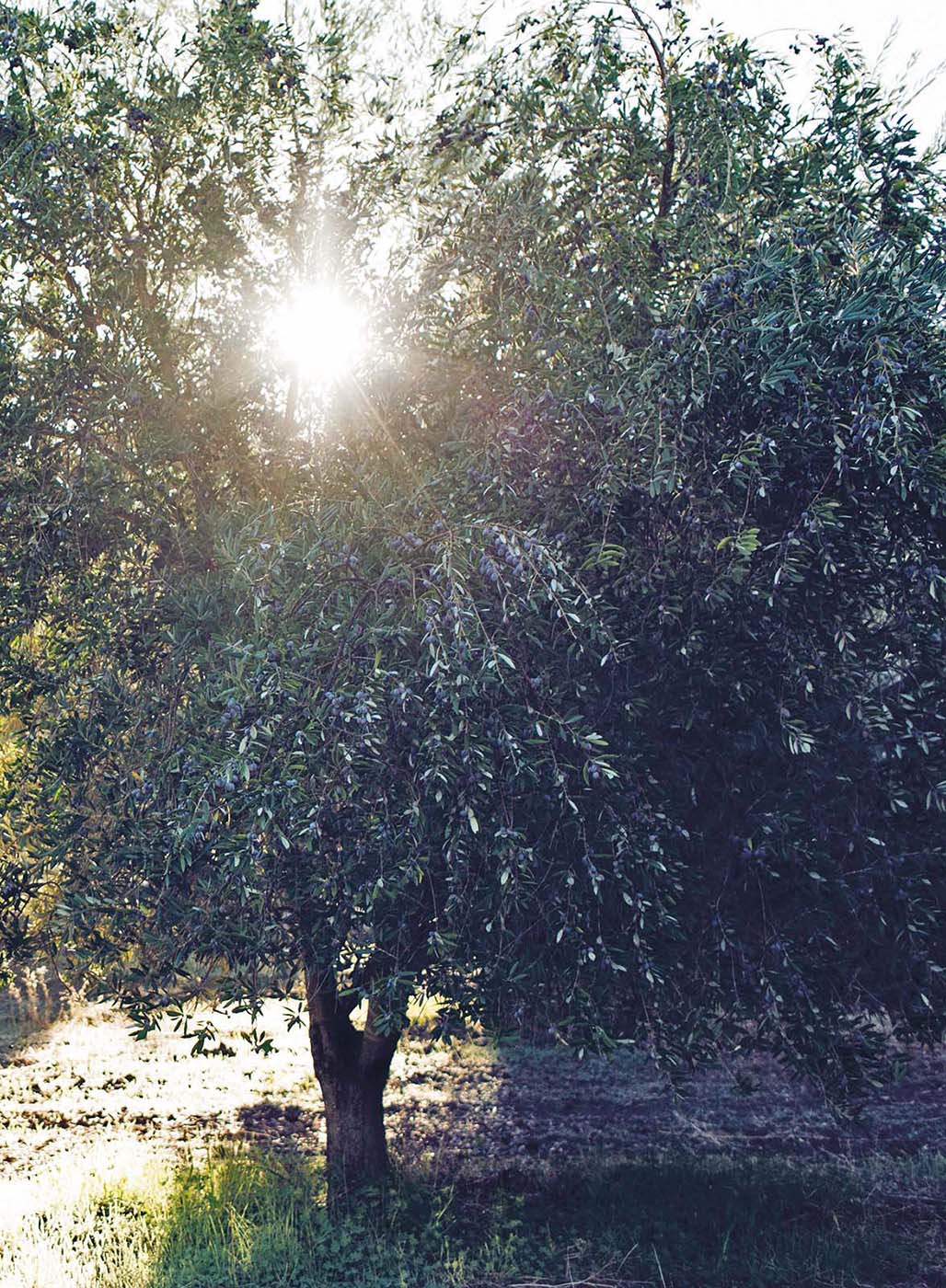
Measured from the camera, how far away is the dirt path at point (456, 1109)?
13.9 m

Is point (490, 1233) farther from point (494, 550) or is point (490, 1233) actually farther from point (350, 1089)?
point (494, 550)

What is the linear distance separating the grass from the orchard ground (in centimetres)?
3

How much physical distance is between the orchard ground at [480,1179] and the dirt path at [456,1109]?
0.16 feet

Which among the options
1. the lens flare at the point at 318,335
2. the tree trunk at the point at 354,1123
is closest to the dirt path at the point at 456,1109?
the tree trunk at the point at 354,1123

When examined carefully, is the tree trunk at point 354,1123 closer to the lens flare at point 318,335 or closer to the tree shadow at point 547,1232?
the tree shadow at point 547,1232

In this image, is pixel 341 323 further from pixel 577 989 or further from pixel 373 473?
pixel 577 989

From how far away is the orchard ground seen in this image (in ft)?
31.5

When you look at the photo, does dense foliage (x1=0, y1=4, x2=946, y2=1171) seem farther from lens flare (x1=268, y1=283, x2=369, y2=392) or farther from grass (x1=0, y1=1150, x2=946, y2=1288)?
grass (x1=0, y1=1150, x2=946, y2=1288)

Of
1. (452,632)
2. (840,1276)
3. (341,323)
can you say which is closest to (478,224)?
(341,323)

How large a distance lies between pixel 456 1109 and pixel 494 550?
11791 mm

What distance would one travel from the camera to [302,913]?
658cm

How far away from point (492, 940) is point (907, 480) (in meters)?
3.69

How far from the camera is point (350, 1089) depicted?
11.2 meters

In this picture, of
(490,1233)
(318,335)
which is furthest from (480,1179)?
(318,335)
